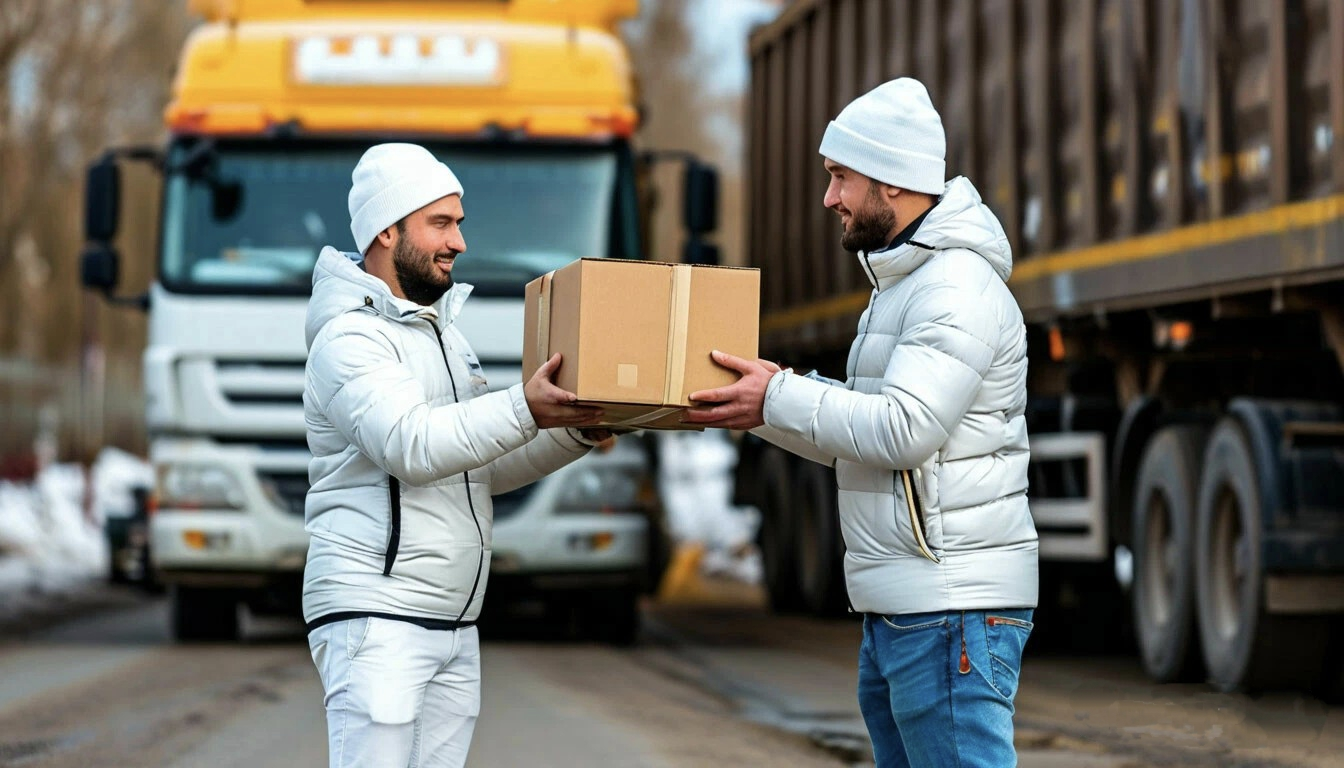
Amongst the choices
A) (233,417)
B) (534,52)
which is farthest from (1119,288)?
(233,417)

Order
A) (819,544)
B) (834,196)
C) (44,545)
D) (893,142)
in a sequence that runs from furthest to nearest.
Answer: (44,545) < (819,544) < (834,196) < (893,142)

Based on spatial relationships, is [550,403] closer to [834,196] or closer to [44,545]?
[834,196]

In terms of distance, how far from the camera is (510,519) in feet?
42.9

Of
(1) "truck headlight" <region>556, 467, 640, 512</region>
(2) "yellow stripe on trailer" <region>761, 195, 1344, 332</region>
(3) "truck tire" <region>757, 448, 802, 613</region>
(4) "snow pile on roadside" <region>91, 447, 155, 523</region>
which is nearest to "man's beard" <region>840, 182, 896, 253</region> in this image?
(2) "yellow stripe on trailer" <region>761, 195, 1344, 332</region>

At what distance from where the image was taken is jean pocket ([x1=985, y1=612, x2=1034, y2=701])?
14.4 feet

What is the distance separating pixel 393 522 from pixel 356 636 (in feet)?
0.80

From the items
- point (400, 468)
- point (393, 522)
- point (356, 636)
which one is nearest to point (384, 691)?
point (356, 636)

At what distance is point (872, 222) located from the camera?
4.57 metres

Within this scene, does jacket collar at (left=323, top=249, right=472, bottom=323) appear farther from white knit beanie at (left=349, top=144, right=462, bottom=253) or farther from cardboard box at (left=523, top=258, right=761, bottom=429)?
cardboard box at (left=523, top=258, right=761, bottom=429)

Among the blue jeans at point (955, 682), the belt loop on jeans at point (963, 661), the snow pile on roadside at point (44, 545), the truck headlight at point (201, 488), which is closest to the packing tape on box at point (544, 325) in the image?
the blue jeans at point (955, 682)

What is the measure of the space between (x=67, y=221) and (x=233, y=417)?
29.3 m

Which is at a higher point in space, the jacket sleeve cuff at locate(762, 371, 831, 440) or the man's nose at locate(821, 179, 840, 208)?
the man's nose at locate(821, 179, 840, 208)

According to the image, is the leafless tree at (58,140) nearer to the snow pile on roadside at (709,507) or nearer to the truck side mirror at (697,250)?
the snow pile on roadside at (709,507)

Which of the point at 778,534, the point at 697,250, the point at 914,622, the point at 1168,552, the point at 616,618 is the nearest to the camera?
the point at 914,622
